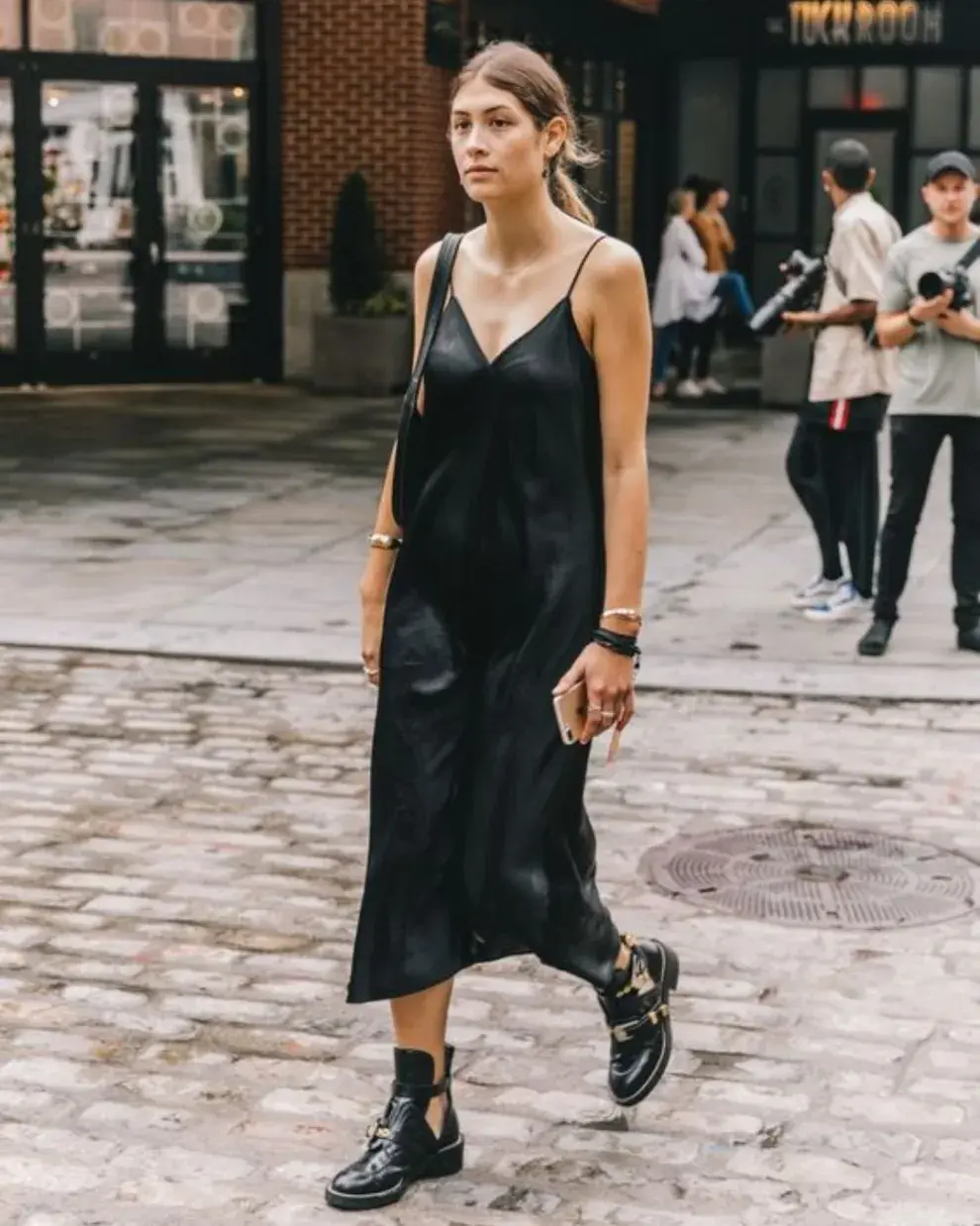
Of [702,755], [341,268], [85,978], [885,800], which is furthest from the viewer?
[341,268]

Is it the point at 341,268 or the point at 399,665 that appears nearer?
the point at 399,665

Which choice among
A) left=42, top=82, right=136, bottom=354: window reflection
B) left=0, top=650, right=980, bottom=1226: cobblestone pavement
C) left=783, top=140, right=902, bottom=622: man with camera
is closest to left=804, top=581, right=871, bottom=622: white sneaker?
left=783, top=140, right=902, bottom=622: man with camera

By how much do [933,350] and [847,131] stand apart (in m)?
19.1

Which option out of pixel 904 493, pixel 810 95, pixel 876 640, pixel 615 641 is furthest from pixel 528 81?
pixel 810 95

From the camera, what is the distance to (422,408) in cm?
413

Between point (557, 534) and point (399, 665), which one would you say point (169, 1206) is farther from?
point (557, 534)

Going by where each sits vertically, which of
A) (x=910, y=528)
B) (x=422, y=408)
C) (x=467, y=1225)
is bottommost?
(x=467, y=1225)

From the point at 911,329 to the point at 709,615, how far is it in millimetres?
1783

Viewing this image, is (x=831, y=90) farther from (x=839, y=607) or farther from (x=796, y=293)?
(x=839, y=607)

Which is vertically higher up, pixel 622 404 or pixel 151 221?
pixel 151 221

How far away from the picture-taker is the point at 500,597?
13.5 ft

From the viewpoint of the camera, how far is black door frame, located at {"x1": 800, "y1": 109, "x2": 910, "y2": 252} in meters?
26.8

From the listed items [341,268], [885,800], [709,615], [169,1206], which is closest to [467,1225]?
[169,1206]

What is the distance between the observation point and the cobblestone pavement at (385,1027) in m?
4.18
